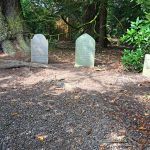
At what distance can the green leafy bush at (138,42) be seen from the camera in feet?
26.5

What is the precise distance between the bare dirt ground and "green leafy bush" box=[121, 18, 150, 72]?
0.39 m

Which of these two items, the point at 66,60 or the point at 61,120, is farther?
the point at 66,60

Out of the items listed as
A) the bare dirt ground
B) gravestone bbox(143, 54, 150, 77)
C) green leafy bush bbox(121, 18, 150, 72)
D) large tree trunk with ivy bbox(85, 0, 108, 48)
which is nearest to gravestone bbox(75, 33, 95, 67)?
the bare dirt ground

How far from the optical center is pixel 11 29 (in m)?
10.1

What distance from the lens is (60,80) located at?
7.12 m

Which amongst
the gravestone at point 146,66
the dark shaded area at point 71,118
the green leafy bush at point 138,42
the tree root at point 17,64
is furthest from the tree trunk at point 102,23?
the dark shaded area at point 71,118

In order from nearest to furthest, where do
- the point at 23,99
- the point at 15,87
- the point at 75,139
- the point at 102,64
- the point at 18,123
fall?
the point at 75,139, the point at 18,123, the point at 23,99, the point at 15,87, the point at 102,64

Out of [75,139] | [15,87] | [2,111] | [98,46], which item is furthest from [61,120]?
[98,46]

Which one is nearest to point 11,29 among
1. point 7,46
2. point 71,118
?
point 7,46

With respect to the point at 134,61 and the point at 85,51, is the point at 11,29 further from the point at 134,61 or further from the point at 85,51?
the point at 134,61

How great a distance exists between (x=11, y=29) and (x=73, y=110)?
5.50 m

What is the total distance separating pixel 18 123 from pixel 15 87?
194 cm

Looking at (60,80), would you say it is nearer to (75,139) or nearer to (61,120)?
(61,120)

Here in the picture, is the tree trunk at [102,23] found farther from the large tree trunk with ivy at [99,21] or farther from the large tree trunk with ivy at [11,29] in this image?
the large tree trunk with ivy at [11,29]
